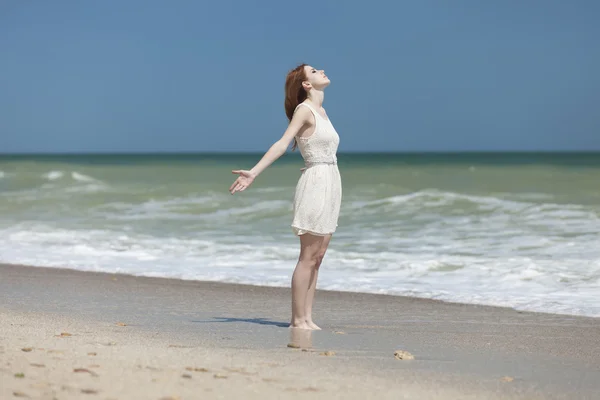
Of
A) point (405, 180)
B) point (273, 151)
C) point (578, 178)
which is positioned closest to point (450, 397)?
point (273, 151)

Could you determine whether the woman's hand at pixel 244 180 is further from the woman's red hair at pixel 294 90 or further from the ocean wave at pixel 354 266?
the ocean wave at pixel 354 266

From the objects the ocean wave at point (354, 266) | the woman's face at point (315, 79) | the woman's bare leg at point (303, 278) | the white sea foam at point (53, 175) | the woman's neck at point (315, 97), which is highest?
the woman's face at point (315, 79)

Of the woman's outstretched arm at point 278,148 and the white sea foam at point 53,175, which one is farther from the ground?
the woman's outstretched arm at point 278,148

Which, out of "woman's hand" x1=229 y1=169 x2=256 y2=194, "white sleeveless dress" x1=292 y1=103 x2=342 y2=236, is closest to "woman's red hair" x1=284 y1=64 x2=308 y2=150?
"white sleeveless dress" x1=292 y1=103 x2=342 y2=236

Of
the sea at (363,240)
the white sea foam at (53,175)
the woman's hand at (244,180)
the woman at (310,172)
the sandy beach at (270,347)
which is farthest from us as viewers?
the white sea foam at (53,175)

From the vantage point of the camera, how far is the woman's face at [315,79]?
200 inches

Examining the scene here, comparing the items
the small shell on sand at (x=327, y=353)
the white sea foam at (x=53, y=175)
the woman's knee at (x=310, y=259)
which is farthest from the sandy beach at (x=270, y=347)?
the white sea foam at (x=53, y=175)

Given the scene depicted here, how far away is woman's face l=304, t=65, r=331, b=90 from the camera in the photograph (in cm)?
508

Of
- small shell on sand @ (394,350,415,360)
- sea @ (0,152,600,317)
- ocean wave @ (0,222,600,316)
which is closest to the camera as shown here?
small shell on sand @ (394,350,415,360)

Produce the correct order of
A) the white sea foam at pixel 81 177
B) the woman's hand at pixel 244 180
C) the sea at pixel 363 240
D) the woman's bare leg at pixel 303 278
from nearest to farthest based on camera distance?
the woman's hand at pixel 244 180 < the woman's bare leg at pixel 303 278 < the sea at pixel 363 240 < the white sea foam at pixel 81 177

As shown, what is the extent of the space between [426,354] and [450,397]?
1.03 meters

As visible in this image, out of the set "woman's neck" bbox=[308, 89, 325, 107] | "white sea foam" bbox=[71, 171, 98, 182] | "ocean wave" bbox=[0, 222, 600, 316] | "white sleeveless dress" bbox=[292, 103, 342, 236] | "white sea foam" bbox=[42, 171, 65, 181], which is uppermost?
"woman's neck" bbox=[308, 89, 325, 107]

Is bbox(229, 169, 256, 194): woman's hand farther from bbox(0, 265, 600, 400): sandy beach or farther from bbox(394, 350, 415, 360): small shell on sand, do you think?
bbox(394, 350, 415, 360): small shell on sand

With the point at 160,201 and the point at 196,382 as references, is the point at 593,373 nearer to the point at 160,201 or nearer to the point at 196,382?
the point at 196,382
